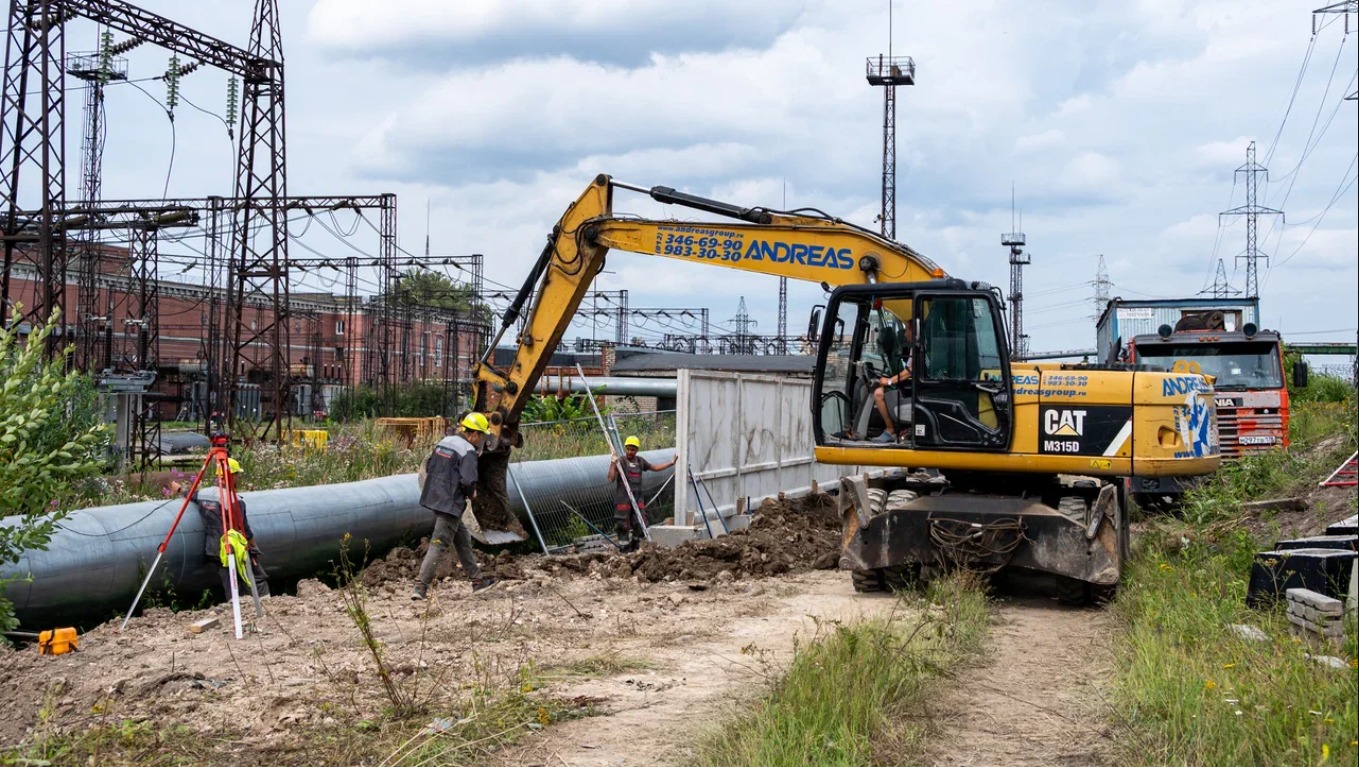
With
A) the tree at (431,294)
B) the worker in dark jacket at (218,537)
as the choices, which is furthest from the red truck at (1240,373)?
the tree at (431,294)

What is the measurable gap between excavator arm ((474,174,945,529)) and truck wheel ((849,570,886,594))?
9.15 ft

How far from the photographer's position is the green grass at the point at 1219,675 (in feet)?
17.3

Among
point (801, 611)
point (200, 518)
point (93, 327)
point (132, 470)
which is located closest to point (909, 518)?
point (801, 611)

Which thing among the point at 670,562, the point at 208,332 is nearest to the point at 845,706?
the point at 670,562

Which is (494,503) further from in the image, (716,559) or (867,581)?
(867,581)

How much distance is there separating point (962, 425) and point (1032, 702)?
3.84 metres

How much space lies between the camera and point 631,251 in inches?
507

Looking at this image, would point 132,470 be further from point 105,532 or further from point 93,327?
point 93,327

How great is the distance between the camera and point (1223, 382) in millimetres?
17656

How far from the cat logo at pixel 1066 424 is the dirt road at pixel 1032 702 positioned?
63.1 inches

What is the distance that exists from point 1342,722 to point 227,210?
36.4 meters

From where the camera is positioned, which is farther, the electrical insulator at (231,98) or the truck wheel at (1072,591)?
the electrical insulator at (231,98)

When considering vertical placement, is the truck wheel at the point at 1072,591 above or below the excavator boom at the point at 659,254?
below

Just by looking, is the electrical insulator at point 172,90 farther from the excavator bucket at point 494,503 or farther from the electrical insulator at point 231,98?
the excavator bucket at point 494,503
